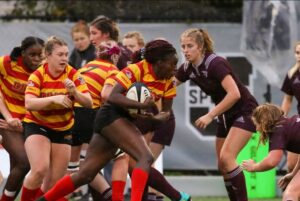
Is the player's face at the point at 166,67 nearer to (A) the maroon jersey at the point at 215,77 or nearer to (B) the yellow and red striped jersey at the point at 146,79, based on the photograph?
(B) the yellow and red striped jersey at the point at 146,79

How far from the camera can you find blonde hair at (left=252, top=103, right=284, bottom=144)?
9250 millimetres

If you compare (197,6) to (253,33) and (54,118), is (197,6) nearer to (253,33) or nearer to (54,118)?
(253,33)

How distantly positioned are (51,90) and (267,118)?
6.38 ft

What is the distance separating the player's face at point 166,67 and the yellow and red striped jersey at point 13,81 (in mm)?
1462

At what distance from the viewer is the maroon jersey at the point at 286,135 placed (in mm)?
9219

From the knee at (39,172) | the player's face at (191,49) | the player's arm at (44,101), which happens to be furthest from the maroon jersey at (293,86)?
→ the knee at (39,172)

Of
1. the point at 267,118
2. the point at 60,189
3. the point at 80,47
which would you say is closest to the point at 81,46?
the point at 80,47

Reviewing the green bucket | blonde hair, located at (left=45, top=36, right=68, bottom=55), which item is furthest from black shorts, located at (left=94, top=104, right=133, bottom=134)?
the green bucket

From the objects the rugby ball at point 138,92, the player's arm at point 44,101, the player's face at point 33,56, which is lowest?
the player's arm at point 44,101

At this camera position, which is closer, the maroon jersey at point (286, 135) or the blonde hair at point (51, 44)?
the maroon jersey at point (286, 135)

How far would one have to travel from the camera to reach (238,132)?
1055 cm

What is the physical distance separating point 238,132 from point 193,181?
345 cm

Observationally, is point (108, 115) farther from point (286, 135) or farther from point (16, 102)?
point (286, 135)

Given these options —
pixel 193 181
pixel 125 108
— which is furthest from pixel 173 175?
pixel 125 108
